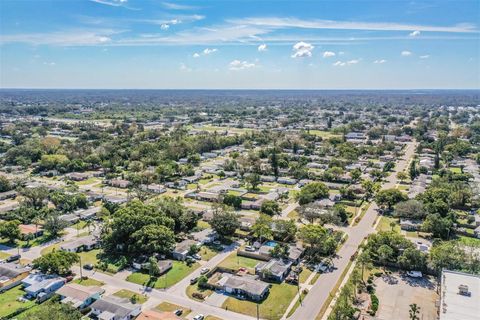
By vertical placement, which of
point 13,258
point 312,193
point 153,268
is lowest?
point 13,258

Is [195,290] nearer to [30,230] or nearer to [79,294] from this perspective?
[79,294]

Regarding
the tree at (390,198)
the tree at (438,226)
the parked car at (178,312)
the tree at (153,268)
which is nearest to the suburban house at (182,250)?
the tree at (153,268)

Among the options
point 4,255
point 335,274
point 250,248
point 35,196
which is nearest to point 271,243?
point 250,248

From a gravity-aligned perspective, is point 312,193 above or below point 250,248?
above

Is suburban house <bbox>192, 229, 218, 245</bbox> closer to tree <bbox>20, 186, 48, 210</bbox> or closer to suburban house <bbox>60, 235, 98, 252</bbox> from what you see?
suburban house <bbox>60, 235, 98, 252</bbox>

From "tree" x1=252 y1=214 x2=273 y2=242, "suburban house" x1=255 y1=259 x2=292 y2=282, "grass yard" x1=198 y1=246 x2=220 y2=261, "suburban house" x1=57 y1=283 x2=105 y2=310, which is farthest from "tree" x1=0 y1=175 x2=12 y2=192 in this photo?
"suburban house" x1=255 y1=259 x2=292 y2=282

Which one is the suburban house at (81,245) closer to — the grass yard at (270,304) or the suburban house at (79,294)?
the suburban house at (79,294)

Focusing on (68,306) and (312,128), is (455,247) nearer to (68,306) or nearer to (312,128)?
(68,306)
